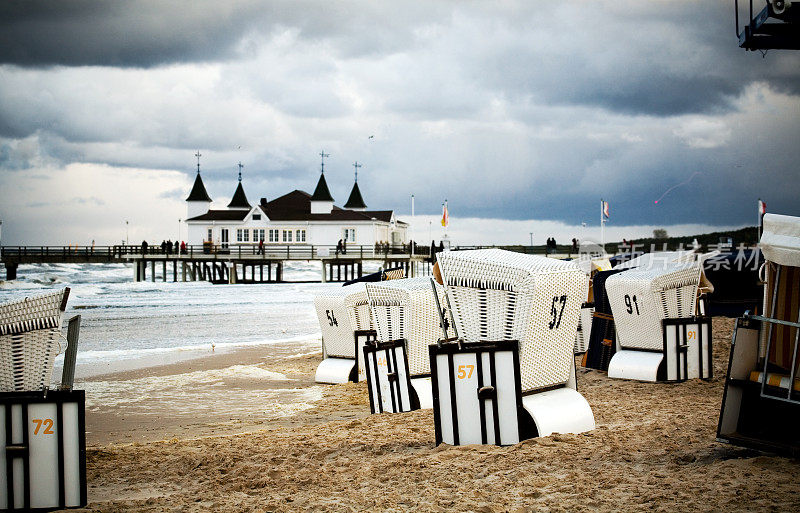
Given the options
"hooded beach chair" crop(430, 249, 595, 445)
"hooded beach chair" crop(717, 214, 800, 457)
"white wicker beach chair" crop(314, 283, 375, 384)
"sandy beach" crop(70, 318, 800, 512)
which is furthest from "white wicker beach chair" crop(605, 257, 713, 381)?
"hooded beach chair" crop(717, 214, 800, 457)

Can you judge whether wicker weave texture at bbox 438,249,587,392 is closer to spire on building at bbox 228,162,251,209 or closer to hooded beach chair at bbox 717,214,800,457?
hooded beach chair at bbox 717,214,800,457

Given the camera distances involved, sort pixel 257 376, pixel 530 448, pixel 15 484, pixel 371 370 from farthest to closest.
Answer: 1. pixel 257 376
2. pixel 371 370
3. pixel 530 448
4. pixel 15 484

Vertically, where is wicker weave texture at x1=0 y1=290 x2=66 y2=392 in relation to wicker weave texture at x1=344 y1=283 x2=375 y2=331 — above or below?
above

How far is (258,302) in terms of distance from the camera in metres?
42.8

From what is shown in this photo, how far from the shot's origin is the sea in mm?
18705

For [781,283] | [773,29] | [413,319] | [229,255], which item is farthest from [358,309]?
[229,255]

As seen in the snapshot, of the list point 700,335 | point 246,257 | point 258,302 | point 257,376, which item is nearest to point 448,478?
point 700,335

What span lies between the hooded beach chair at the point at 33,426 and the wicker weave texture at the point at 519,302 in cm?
282

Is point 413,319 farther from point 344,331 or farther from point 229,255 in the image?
point 229,255

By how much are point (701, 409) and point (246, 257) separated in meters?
58.2

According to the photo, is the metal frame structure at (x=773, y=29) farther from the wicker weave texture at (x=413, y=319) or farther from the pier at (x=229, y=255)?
the pier at (x=229, y=255)

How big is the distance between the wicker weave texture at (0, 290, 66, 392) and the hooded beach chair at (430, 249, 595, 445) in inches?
105

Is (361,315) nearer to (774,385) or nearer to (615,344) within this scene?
(615,344)

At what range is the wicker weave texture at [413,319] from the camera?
8297 mm
